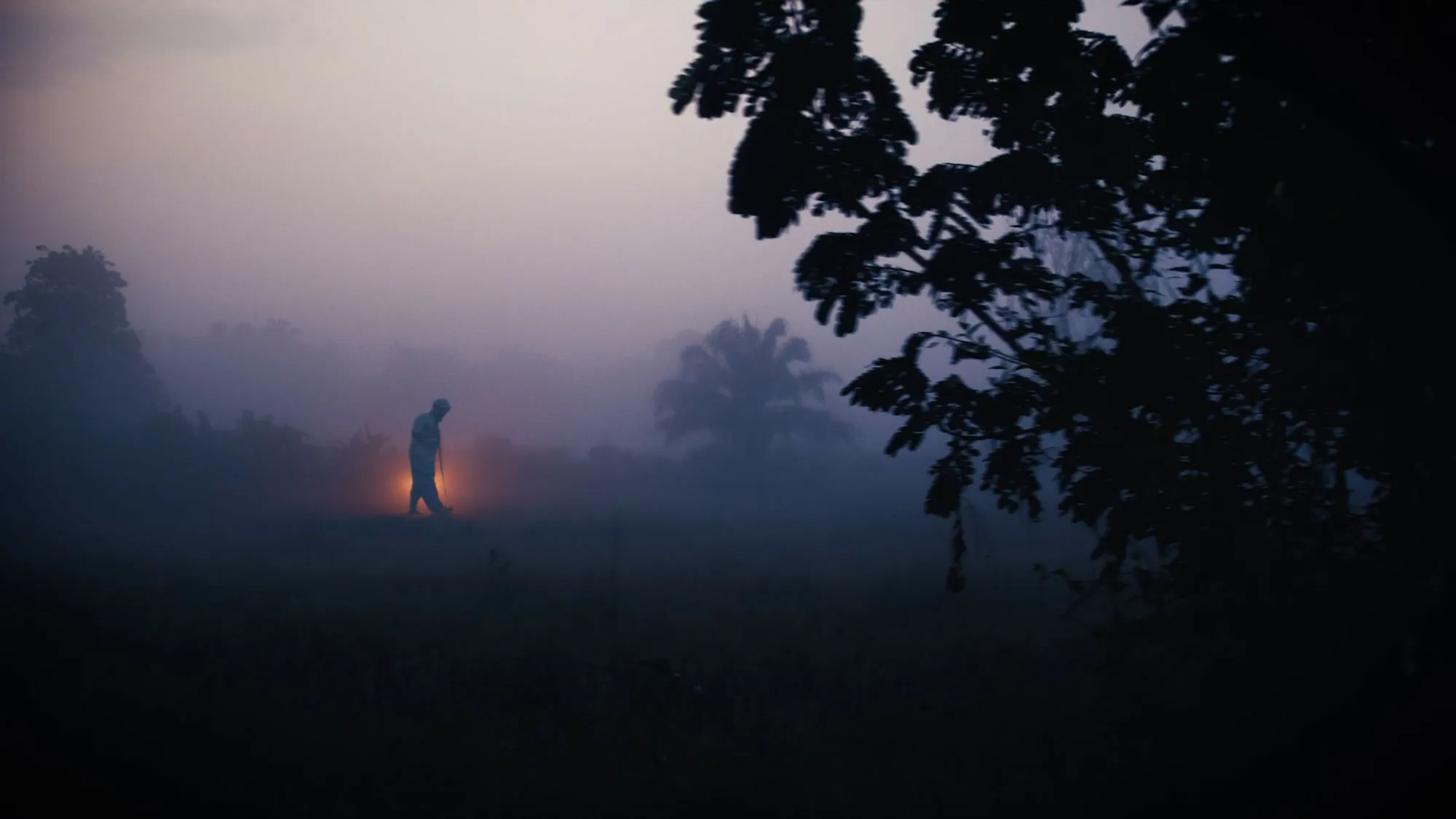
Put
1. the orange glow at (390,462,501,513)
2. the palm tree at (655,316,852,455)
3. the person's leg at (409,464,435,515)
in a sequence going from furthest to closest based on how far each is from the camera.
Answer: the palm tree at (655,316,852,455), the orange glow at (390,462,501,513), the person's leg at (409,464,435,515)

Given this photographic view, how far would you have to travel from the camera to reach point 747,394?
1775 inches

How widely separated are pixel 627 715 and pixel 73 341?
3990cm

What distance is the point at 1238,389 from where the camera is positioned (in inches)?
186

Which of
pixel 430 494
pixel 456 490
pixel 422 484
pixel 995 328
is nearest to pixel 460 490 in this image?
pixel 456 490

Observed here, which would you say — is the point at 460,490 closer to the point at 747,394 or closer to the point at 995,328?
the point at 747,394

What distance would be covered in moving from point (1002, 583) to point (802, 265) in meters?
12.5

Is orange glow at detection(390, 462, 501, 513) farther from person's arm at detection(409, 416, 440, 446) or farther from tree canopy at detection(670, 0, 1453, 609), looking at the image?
tree canopy at detection(670, 0, 1453, 609)

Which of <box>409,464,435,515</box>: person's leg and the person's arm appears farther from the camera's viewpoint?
<box>409,464,435,515</box>: person's leg

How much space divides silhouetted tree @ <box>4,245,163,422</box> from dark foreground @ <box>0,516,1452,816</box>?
27.1 meters

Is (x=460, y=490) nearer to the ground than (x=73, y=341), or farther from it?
nearer to the ground

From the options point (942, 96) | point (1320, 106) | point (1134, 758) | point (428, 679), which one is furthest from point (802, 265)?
point (428, 679)

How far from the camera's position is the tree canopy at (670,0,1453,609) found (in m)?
3.86

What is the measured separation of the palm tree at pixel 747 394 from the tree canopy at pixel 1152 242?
39.3 metres

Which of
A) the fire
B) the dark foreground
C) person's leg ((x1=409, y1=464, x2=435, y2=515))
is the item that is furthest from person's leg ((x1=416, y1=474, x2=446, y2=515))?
the dark foreground
